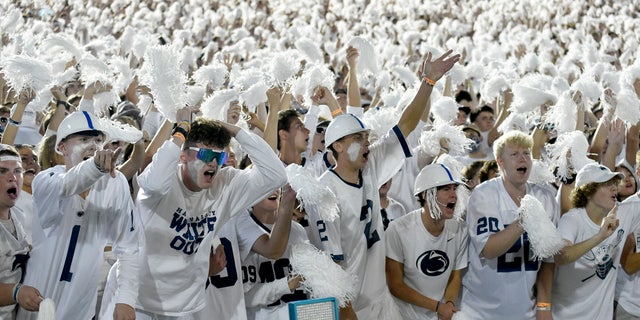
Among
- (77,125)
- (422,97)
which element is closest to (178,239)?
(77,125)

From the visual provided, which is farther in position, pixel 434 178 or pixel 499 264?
pixel 499 264

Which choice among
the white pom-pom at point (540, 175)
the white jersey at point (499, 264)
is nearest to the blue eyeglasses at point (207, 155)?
the white jersey at point (499, 264)

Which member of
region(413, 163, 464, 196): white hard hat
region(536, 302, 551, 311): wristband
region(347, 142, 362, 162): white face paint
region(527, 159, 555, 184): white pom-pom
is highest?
region(347, 142, 362, 162): white face paint

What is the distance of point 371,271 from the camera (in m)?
6.21

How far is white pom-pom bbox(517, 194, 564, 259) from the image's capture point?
6.00 meters

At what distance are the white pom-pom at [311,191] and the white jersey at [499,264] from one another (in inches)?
49.9

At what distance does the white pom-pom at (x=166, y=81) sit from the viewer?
17.5ft

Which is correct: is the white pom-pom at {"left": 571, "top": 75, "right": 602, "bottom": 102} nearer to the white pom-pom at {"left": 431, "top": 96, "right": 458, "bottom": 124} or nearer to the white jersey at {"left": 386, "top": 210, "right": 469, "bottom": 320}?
the white pom-pom at {"left": 431, "top": 96, "right": 458, "bottom": 124}

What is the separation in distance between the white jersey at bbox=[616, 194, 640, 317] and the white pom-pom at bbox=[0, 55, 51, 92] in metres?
4.78

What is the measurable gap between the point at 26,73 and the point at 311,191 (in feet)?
9.81

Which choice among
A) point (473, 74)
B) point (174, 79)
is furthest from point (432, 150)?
point (473, 74)

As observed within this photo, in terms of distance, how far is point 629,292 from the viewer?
7090 mm

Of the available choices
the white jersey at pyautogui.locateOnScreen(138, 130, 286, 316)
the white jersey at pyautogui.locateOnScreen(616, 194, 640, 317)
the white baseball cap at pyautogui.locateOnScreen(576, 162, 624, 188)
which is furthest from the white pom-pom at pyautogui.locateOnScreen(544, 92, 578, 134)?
the white jersey at pyautogui.locateOnScreen(138, 130, 286, 316)

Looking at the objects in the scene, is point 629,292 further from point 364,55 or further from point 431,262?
point 364,55
